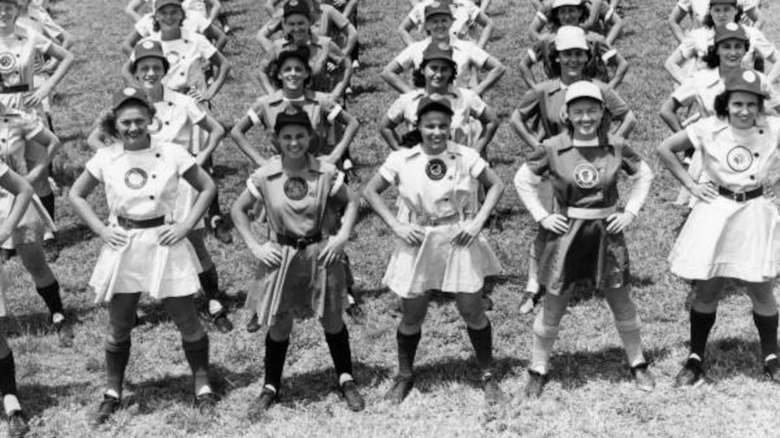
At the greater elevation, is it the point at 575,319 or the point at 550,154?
the point at 550,154

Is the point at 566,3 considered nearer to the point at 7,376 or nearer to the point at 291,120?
the point at 291,120

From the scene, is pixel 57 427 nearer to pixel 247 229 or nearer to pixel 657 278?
pixel 247 229

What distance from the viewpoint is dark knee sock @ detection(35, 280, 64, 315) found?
26.7 ft

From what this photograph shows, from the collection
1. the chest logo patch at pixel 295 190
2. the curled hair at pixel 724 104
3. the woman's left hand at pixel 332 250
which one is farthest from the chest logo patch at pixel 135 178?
the curled hair at pixel 724 104

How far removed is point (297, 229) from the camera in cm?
Result: 636

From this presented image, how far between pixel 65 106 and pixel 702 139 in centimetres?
1127

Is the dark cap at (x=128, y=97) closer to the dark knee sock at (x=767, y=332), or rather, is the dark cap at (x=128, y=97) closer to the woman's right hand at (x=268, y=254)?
the woman's right hand at (x=268, y=254)

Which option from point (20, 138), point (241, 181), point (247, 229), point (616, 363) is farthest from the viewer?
point (241, 181)

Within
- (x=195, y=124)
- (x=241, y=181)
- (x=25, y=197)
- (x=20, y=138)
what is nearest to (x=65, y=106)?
(x=241, y=181)

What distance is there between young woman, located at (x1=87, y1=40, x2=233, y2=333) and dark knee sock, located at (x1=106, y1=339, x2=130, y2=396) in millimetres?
1407

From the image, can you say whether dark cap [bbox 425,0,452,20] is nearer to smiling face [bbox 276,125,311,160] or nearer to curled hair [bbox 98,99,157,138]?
smiling face [bbox 276,125,311,160]

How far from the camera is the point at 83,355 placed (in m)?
7.84

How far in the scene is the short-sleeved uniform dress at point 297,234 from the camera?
20.8 ft

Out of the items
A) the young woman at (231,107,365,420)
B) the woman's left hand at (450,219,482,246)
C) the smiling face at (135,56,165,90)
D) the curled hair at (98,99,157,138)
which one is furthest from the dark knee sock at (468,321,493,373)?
the smiling face at (135,56,165,90)
